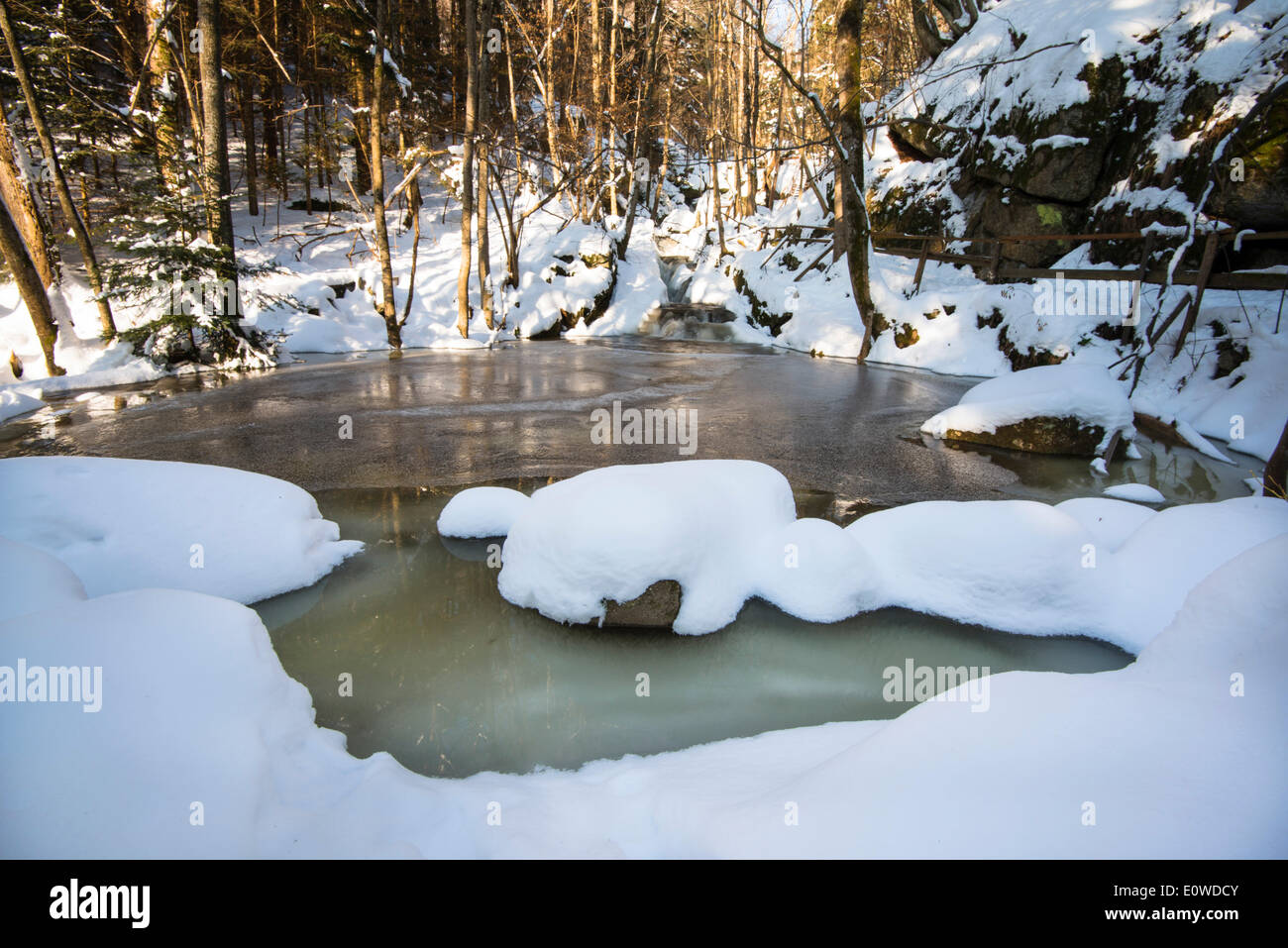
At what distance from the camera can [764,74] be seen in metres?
37.8

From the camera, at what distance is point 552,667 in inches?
159

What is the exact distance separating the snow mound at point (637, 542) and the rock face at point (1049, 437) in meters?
5.07

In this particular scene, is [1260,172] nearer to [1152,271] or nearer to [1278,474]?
[1152,271]

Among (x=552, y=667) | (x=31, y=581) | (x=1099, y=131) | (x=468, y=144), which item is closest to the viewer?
(x=31, y=581)

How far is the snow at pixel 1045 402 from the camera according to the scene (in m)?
7.85

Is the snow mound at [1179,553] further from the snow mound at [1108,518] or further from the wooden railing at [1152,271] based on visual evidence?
the wooden railing at [1152,271]

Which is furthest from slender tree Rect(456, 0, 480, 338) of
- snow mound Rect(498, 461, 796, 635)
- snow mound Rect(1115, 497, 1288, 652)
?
snow mound Rect(1115, 497, 1288, 652)

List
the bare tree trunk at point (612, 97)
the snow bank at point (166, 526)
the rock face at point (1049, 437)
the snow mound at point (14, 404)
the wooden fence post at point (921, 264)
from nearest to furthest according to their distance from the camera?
the snow bank at point (166, 526)
the rock face at point (1049, 437)
the snow mound at point (14, 404)
the wooden fence post at point (921, 264)
the bare tree trunk at point (612, 97)

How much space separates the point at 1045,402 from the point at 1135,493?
1.98 meters

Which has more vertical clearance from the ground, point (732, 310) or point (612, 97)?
point (612, 97)

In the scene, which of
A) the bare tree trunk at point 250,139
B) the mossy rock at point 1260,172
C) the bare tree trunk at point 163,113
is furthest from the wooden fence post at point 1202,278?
the bare tree trunk at point 250,139

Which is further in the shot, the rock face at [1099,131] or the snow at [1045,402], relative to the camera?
the rock face at [1099,131]

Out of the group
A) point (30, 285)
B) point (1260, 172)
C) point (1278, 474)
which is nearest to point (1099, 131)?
point (1260, 172)
